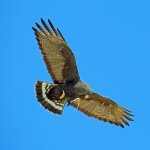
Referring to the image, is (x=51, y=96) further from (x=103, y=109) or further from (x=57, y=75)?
(x=103, y=109)

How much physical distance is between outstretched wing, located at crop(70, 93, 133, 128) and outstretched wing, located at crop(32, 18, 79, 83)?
33.3 inches

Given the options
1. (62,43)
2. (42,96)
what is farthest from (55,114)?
(62,43)

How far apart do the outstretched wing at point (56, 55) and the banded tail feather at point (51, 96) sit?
0.30 m

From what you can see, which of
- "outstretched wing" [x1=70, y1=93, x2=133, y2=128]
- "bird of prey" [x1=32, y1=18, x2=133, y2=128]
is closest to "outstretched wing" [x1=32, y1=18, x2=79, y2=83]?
"bird of prey" [x1=32, y1=18, x2=133, y2=128]

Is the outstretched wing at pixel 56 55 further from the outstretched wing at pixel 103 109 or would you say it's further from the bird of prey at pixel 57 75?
the outstretched wing at pixel 103 109

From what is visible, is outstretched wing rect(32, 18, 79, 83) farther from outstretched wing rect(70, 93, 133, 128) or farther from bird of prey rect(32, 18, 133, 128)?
outstretched wing rect(70, 93, 133, 128)

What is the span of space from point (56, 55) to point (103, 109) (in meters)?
1.96

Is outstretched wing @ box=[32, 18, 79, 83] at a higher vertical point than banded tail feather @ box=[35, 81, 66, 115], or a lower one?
higher

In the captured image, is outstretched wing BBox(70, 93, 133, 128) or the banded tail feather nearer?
the banded tail feather

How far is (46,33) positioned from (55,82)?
3.97ft

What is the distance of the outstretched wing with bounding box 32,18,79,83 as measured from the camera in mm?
19547

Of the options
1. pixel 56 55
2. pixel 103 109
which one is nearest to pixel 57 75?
pixel 56 55

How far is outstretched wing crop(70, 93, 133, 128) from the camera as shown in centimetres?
2034

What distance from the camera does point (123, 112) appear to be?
66.7 feet
